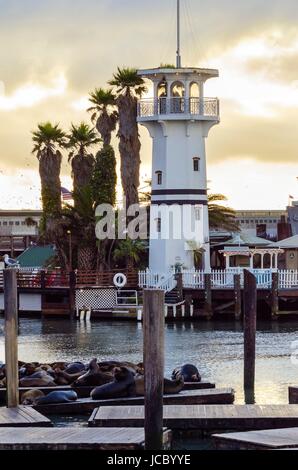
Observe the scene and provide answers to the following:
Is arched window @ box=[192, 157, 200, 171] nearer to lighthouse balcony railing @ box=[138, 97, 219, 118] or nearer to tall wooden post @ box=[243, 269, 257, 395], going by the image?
lighthouse balcony railing @ box=[138, 97, 219, 118]

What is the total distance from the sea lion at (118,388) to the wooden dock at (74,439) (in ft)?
15.8

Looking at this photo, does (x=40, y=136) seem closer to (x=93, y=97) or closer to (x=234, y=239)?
(x=93, y=97)

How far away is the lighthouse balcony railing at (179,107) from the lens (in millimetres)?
70875

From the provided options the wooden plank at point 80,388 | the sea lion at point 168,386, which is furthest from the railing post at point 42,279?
the sea lion at point 168,386

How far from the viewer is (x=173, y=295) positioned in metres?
67.2

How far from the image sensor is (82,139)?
80.2m

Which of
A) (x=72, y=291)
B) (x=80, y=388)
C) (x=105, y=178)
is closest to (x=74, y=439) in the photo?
(x=80, y=388)

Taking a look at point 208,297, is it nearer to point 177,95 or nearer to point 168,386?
point 177,95

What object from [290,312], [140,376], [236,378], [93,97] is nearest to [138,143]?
[93,97]

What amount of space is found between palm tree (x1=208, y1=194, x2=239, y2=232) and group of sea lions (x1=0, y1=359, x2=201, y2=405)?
1539 inches

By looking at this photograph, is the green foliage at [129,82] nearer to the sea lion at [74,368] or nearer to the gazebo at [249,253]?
the gazebo at [249,253]

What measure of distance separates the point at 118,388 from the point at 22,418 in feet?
11.4

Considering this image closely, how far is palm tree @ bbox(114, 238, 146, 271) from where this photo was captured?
7294 cm

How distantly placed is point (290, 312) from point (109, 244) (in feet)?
38.2
